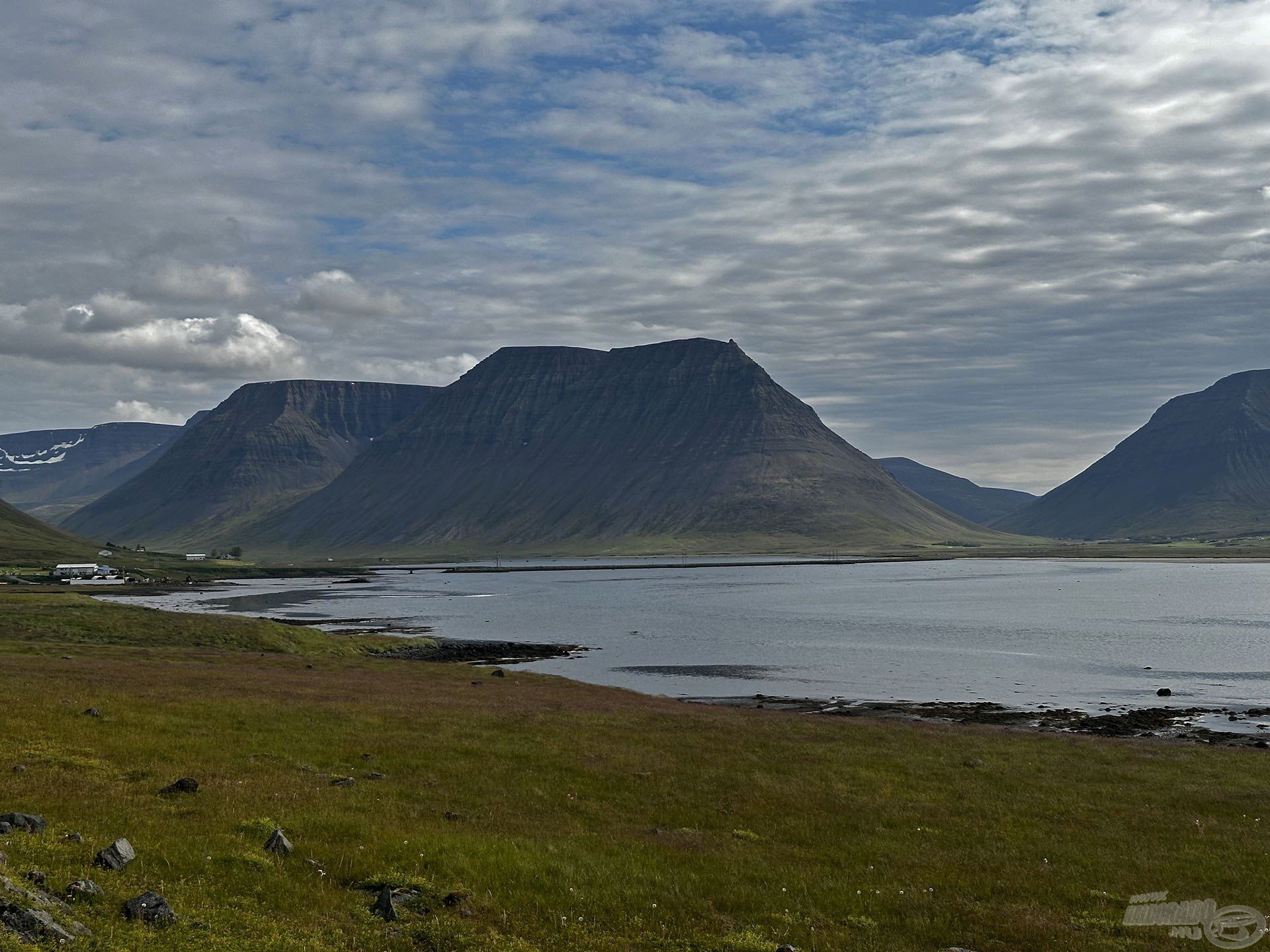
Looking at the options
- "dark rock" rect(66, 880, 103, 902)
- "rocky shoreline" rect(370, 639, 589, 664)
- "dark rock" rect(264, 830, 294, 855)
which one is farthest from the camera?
"rocky shoreline" rect(370, 639, 589, 664)

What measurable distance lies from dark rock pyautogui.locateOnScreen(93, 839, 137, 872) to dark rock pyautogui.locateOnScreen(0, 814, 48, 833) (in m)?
1.96

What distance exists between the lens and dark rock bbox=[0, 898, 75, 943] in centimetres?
1451

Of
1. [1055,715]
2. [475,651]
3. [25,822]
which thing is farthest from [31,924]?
[475,651]

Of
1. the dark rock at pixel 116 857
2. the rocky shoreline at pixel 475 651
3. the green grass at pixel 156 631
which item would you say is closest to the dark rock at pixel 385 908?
the dark rock at pixel 116 857

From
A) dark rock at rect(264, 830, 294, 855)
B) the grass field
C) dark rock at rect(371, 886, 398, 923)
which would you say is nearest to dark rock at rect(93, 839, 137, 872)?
the grass field

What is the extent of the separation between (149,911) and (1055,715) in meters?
63.7

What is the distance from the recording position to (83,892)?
16.8m

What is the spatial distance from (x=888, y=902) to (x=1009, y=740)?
30336 millimetres

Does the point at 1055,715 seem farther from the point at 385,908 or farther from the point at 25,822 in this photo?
the point at 25,822

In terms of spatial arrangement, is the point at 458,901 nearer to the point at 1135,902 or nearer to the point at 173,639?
the point at 1135,902

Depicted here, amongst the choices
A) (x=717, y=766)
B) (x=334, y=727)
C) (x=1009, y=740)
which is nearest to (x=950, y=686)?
(x=1009, y=740)

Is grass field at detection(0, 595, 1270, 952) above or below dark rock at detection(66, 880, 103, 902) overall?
below

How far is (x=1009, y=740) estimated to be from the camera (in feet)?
158

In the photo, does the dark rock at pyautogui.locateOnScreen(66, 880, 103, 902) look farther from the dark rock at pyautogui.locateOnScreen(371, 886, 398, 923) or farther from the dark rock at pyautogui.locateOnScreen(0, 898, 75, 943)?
the dark rock at pyautogui.locateOnScreen(371, 886, 398, 923)
